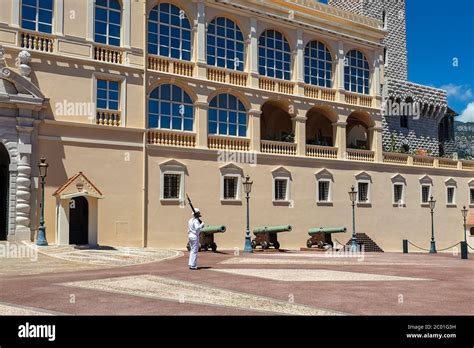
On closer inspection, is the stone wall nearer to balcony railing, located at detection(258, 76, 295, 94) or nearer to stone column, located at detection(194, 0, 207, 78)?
balcony railing, located at detection(258, 76, 295, 94)

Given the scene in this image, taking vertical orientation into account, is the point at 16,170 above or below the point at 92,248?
above

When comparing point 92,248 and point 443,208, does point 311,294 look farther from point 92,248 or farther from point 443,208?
point 443,208

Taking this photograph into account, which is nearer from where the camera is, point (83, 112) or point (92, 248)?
point (92, 248)

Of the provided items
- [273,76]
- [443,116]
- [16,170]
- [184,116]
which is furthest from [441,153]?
[16,170]

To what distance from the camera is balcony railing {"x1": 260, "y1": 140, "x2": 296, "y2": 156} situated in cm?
3203

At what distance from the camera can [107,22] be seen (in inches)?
1054

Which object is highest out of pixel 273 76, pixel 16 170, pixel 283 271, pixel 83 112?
pixel 273 76

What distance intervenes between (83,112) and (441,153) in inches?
1387

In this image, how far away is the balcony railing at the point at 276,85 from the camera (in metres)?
32.3

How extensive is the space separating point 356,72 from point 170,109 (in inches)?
588

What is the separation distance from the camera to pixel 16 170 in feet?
76.1

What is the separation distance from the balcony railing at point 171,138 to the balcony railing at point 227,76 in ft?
11.8

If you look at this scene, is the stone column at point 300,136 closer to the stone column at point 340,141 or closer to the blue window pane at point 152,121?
the stone column at point 340,141

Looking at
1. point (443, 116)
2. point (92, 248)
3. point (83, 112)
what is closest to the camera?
point (92, 248)
